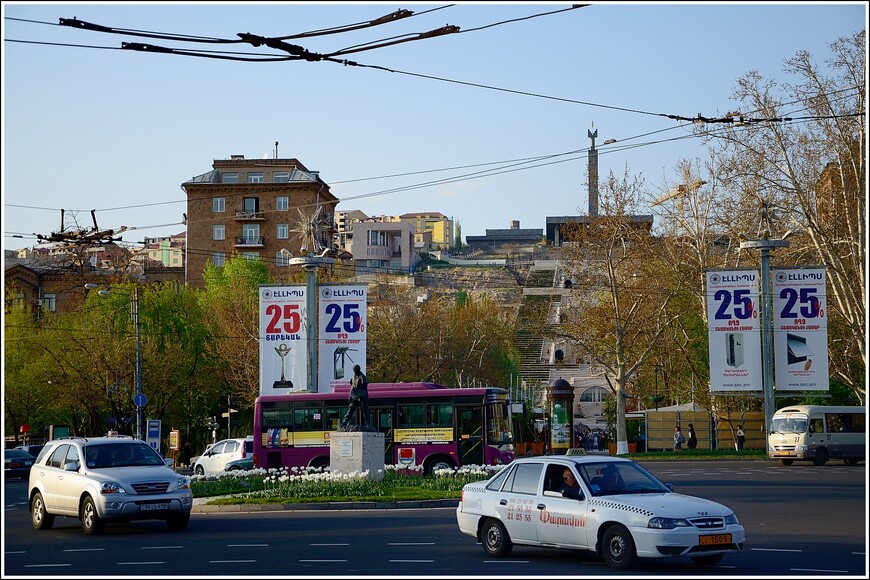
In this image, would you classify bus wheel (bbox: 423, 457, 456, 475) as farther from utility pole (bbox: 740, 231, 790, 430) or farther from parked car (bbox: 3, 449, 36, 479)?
parked car (bbox: 3, 449, 36, 479)

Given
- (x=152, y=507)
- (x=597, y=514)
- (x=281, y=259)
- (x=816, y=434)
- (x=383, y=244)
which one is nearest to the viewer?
(x=597, y=514)

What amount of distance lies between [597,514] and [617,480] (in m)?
0.76

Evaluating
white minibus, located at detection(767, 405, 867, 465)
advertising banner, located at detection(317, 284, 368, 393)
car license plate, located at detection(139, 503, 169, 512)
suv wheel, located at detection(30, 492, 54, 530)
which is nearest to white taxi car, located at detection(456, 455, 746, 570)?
car license plate, located at detection(139, 503, 169, 512)

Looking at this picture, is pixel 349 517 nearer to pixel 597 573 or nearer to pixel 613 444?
pixel 597 573

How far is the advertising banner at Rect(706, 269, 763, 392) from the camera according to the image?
42.2 m

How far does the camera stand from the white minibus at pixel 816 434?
4697cm

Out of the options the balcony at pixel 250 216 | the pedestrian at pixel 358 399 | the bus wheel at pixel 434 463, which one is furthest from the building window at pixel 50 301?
the pedestrian at pixel 358 399

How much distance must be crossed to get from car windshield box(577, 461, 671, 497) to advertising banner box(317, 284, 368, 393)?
26260 millimetres

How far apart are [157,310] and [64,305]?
2374cm

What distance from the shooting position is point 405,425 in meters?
39.3

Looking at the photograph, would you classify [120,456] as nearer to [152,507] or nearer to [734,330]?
[152,507]

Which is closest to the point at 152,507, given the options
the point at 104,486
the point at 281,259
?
the point at 104,486

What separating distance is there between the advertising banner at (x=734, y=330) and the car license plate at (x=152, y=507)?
26.8m

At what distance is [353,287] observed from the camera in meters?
42.0
